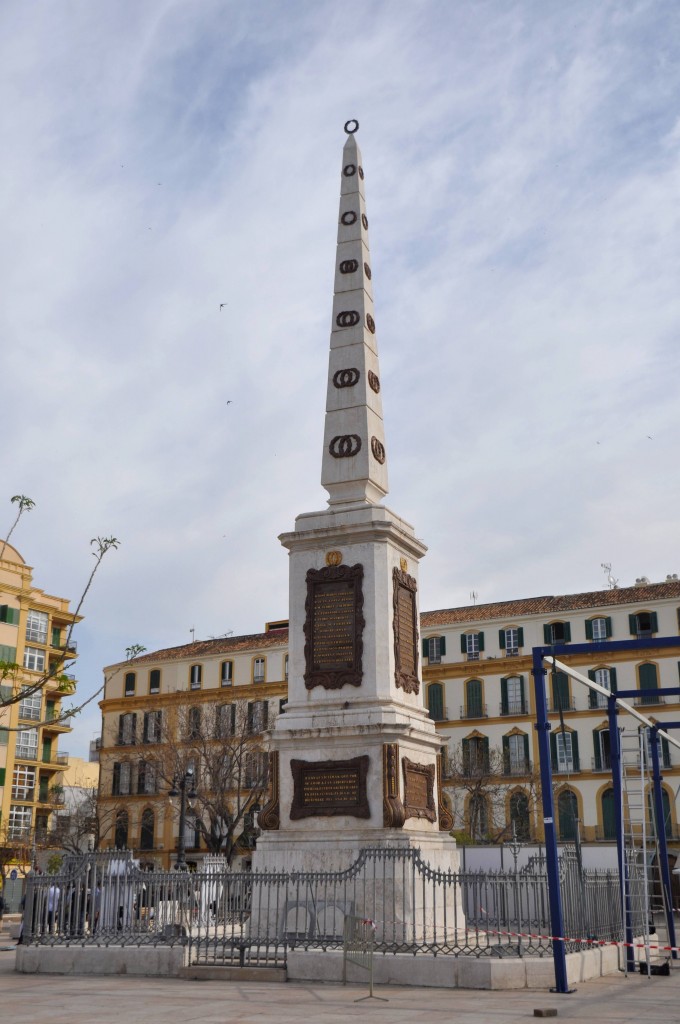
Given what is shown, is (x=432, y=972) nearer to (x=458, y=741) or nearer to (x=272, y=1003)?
(x=272, y=1003)

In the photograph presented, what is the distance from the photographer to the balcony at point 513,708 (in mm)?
52344

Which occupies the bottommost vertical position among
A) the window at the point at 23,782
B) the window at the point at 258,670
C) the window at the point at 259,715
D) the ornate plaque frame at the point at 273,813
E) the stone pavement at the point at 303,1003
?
the stone pavement at the point at 303,1003

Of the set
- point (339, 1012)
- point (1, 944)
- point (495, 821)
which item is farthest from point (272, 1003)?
point (495, 821)

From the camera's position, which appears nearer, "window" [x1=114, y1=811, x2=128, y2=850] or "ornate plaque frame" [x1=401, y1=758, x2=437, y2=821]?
"ornate plaque frame" [x1=401, y1=758, x2=437, y2=821]

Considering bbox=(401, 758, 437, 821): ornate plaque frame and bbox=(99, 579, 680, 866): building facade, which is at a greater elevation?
bbox=(99, 579, 680, 866): building facade

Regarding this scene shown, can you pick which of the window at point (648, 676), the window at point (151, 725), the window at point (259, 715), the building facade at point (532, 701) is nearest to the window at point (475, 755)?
the building facade at point (532, 701)

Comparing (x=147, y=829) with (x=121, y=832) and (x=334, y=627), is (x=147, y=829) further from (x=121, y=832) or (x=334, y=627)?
(x=334, y=627)

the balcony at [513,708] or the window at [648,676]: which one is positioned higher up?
the window at [648,676]

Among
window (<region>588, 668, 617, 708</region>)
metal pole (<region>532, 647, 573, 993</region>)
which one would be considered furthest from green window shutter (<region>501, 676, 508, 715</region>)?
metal pole (<region>532, 647, 573, 993</region>)

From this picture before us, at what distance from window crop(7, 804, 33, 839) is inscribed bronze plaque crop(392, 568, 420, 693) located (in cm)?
4197

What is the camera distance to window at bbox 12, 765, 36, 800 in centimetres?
5591

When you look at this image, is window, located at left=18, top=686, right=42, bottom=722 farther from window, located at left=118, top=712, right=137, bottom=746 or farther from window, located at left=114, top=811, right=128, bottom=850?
window, located at left=114, top=811, right=128, bottom=850

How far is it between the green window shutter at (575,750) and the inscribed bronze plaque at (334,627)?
3649cm

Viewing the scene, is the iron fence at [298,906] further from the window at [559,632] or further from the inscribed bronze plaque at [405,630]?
the window at [559,632]
